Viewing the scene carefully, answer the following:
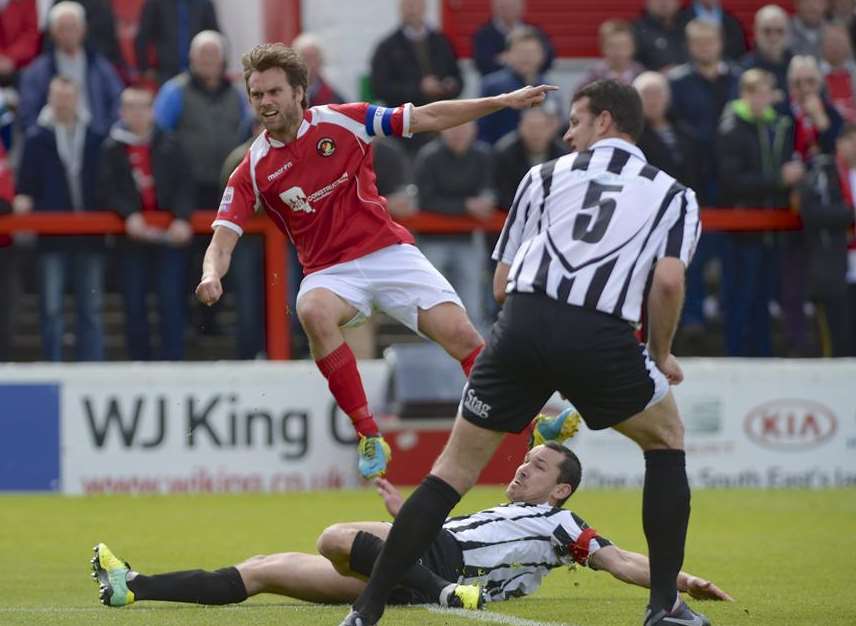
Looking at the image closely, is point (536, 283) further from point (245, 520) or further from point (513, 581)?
point (245, 520)

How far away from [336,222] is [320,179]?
0.88 ft

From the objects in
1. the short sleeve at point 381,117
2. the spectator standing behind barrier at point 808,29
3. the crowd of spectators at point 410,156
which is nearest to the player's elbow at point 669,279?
the short sleeve at point 381,117

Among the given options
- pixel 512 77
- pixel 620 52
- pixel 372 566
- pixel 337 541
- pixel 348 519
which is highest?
pixel 620 52

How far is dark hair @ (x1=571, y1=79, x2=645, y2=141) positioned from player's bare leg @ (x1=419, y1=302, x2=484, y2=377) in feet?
8.01

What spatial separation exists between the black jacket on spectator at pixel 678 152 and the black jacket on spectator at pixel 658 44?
1.53 metres

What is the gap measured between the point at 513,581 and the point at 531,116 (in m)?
6.82

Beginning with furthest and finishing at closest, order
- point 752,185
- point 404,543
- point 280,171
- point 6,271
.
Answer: point 752,185 < point 6,271 < point 280,171 < point 404,543

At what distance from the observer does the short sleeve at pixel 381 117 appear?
858cm

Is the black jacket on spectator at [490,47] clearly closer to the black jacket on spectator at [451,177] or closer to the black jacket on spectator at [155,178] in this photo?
the black jacket on spectator at [451,177]

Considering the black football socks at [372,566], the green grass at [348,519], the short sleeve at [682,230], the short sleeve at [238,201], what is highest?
the short sleeve at [238,201]

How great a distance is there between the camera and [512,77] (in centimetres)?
1537

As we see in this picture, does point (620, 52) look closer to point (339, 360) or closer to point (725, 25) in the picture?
point (725, 25)

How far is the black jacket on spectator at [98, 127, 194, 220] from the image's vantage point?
46.2 feet

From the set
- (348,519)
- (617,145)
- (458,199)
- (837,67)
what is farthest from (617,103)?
(837,67)
